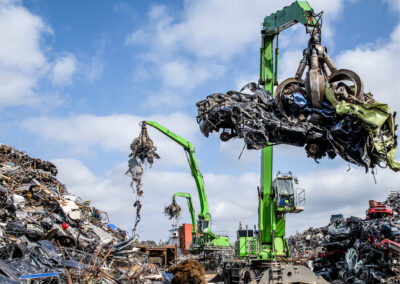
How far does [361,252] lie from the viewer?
13.3m

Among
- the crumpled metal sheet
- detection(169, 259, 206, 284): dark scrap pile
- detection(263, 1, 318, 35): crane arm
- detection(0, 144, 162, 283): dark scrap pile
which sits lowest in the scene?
detection(169, 259, 206, 284): dark scrap pile

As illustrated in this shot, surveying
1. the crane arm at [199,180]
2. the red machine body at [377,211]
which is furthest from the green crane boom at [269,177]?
the crane arm at [199,180]

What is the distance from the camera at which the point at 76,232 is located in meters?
11.6

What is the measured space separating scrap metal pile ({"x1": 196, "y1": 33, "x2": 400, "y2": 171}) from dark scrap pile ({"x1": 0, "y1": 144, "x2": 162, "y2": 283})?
4.39m

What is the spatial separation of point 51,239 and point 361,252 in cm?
971

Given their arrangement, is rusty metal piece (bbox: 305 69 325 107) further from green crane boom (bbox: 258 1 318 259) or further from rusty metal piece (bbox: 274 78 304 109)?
green crane boom (bbox: 258 1 318 259)

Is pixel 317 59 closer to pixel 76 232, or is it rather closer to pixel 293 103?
pixel 293 103

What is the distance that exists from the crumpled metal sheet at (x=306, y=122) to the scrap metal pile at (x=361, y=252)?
4.49 m

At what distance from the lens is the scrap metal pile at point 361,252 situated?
12.2m

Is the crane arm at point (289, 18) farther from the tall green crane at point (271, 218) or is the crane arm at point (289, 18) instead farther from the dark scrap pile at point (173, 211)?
the dark scrap pile at point (173, 211)

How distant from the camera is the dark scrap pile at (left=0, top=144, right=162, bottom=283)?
341 inches

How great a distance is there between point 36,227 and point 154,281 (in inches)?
139

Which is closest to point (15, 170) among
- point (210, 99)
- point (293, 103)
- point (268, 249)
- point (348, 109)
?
point (210, 99)

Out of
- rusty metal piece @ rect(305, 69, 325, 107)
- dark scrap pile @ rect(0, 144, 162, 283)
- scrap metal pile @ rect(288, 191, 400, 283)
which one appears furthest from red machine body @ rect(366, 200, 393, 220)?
dark scrap pile @ rect(0, 144, 162, 283)
